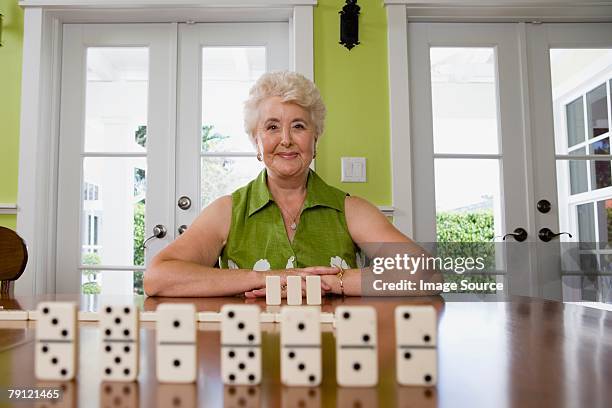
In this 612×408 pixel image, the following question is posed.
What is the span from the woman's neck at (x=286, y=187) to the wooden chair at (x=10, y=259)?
0.79 meters

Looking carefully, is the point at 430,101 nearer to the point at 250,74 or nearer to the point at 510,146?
the point at 510,146

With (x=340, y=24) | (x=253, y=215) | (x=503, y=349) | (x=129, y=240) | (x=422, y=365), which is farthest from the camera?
(x=129, y=240)

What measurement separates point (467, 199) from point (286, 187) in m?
1.30

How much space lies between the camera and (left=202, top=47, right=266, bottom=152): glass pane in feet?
8.58

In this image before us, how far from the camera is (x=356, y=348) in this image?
0.44 m

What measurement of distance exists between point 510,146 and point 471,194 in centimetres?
32

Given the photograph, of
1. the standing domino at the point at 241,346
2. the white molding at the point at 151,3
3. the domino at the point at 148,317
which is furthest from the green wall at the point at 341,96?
the standing domino at the point at 241,346

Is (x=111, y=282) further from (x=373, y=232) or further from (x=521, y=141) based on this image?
(x=521, y=141)

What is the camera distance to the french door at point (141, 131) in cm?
257

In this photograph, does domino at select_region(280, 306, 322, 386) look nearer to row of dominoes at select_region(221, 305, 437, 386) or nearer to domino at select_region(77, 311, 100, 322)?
row of dominoes at select_region(221, 305, 437, 386)

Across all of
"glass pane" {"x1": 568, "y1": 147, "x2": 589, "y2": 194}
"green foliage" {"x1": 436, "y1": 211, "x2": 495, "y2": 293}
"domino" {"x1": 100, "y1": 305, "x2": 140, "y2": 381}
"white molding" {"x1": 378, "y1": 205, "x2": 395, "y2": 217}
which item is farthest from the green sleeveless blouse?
"glass pane" {"x1": 568, "y1": 147, "x2": 589, "y2": 194}

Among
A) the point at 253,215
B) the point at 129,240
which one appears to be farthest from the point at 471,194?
the point at 129,240

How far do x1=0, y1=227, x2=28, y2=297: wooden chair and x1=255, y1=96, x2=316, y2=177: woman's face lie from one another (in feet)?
2.67

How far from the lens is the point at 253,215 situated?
1.55 meters
